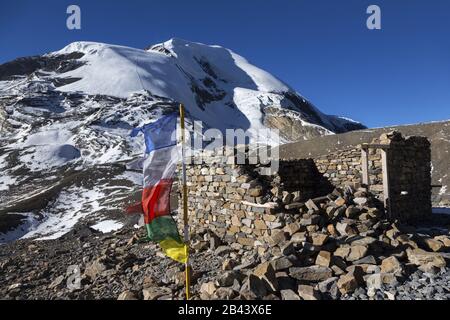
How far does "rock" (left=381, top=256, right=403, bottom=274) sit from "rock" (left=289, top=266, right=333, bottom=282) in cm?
125

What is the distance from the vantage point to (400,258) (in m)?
8.30

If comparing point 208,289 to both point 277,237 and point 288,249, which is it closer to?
point 288,249

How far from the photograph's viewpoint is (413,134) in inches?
1779

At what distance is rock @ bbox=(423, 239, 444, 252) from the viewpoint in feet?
29.4

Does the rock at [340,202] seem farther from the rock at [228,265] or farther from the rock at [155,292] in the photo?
the rock at [155,292]

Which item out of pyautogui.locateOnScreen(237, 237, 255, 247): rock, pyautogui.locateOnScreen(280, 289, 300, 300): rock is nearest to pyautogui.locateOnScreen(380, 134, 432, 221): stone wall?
pyautogui.locateOnScreen(237, 237, 255, 247): rock

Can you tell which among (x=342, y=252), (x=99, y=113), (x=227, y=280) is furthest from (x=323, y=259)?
(x=99, y=113)

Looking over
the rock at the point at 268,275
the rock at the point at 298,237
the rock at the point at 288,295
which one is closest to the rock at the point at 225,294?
the rock at the point at 268,275

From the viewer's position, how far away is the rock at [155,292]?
7.67 metres

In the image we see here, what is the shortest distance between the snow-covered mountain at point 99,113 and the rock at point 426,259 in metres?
25.4

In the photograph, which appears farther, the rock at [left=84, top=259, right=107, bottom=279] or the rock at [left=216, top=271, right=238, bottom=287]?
the rock at [left=84, top=259, right=107, bottom=279]

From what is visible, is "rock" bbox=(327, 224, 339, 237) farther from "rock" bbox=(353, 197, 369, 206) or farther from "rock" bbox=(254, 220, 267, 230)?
"rock" bbox=(353, 197, 369, 206)
